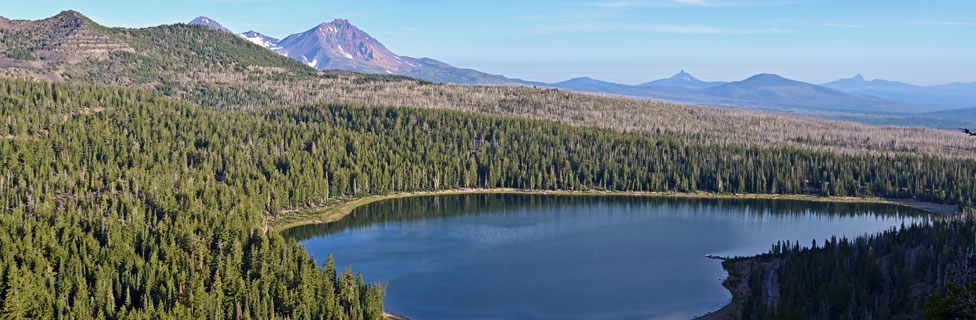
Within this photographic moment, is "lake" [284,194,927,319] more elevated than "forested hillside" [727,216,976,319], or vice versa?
"forested hillside" [727,216,976,319]

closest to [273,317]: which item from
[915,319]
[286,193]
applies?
[915,319]

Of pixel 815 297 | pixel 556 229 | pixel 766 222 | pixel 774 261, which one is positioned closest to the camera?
pixel 815 297

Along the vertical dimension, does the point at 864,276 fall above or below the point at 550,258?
above

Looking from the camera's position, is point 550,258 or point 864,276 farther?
point 550,258

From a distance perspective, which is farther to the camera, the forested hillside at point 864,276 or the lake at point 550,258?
the lake at point 550,258

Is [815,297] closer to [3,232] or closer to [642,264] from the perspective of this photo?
[642,264]

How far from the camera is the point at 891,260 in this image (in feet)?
366

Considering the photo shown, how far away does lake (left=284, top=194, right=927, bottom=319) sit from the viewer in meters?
115

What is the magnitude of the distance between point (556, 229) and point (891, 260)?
8180cm

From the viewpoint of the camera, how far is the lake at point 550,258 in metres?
115

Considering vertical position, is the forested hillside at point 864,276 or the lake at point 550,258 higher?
the forested hillside at point 864,276

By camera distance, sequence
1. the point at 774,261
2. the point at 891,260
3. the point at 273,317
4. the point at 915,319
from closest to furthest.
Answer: the point at 915,319 < the point at 273,317 < the point at 891,260 < the point at 774,261

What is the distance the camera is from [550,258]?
5827 inches

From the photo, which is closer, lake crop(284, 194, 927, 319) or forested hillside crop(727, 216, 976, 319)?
forested hillside crop(727, 216, 976, 319)
